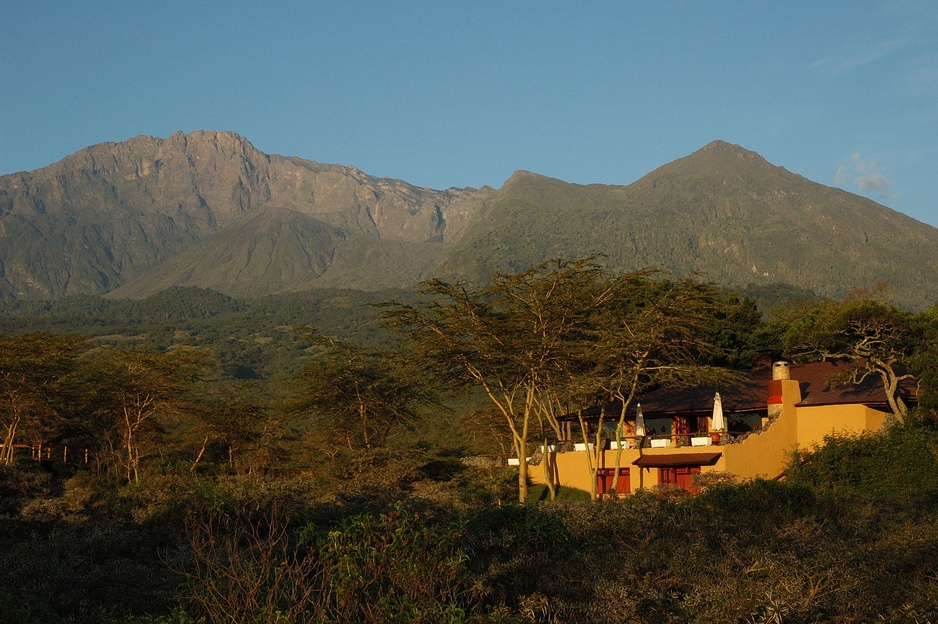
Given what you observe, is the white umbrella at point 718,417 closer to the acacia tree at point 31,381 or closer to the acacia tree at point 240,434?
the acacia tree at point 240,434

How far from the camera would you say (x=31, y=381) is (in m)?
46.3

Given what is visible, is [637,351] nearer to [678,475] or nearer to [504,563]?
[678,475]

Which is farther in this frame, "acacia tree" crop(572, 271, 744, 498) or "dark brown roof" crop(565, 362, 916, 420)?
"dark brown roof" crop(565, 362, 916, 420)

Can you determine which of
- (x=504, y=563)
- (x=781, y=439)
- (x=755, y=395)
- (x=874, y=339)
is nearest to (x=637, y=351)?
(x=781, y=439)

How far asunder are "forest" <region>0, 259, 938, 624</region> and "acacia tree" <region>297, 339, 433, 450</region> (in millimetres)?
151

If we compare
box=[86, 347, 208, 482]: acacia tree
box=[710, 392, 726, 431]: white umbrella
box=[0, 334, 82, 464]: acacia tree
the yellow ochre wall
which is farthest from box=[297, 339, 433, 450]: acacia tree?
box=[710, 392, 726, 431]: white umbrella

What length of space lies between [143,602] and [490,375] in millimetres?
23888

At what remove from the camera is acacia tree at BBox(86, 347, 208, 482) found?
48062 millimetres

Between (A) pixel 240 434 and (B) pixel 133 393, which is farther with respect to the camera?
(A) pixel 240 434

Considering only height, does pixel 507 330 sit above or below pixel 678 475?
above

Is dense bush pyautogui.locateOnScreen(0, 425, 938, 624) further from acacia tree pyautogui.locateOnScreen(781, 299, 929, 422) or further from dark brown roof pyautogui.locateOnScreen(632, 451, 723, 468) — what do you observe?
acacia tree pyautogui.locateOnScreen(781, 299, 929, 422)

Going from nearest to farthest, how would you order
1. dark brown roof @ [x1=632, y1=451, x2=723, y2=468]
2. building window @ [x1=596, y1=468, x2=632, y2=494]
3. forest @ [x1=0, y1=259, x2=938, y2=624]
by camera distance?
forest @ [x1=0, y1=259, x2=938, y2=624] < dark brown roof @ [x1=632, y1=451, x2=723, y2=468] < building window @ [x1=596, y1=468, x2=632, y2=494]

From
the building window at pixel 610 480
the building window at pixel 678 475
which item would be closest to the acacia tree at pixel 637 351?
the building window at pixel 610 480

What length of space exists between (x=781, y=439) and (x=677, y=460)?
4201 mm
